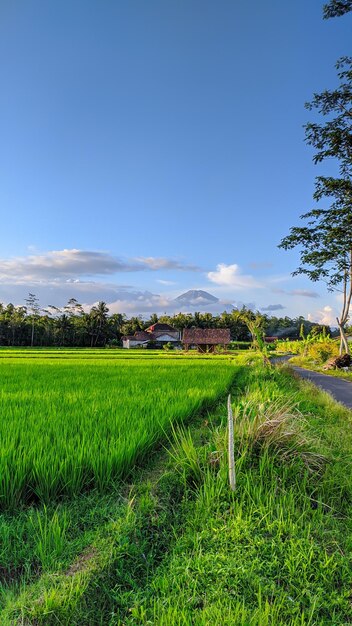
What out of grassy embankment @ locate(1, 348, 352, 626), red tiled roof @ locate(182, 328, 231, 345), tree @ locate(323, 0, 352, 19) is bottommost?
grassy embankment @ locate(1, 348, 352, 626)

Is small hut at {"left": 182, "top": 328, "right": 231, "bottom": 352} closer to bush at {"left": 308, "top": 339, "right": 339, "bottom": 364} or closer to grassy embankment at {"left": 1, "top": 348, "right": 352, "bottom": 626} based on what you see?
bush at {"left": 308, "top": 339, "right": 339, "bottom": 364}

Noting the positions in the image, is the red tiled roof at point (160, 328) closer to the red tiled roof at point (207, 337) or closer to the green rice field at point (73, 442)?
the red tiled roof at point (207, 337)

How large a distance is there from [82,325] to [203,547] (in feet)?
222

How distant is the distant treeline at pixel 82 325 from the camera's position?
6297cm

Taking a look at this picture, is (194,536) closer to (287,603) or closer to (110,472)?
(287,603)

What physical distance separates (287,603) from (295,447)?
1796 mm

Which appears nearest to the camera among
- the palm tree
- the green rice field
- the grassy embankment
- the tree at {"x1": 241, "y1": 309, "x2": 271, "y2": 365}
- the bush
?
the grassy embankment

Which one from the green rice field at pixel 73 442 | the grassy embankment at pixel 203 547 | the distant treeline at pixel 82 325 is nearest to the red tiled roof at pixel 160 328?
the distant treeline at pixel 82 325

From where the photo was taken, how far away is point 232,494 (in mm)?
2814

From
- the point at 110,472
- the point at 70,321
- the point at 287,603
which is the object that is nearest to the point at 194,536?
the point at 287,603

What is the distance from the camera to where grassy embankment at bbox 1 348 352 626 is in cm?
187

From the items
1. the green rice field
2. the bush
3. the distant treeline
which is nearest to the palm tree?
the distant treeline

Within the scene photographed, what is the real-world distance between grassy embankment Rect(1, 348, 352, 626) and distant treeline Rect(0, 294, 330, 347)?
59.5 metres

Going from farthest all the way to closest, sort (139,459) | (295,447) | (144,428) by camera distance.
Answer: (144,428) < (139,459) < (295,447)
